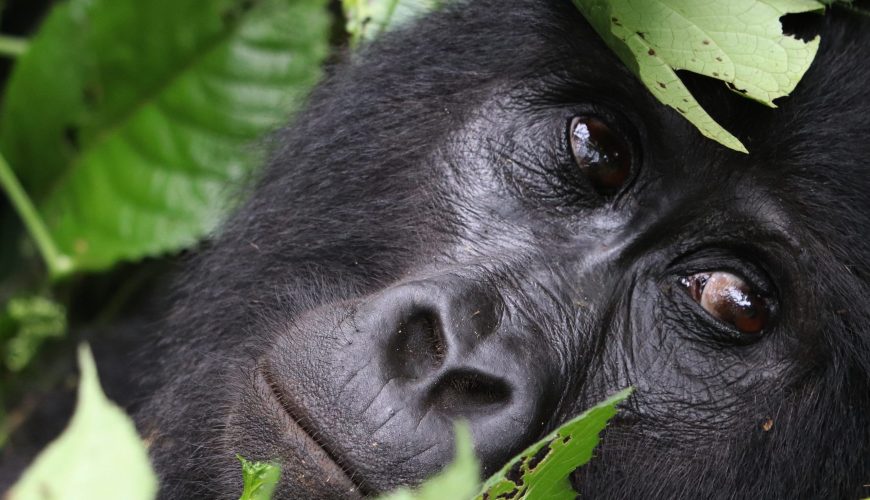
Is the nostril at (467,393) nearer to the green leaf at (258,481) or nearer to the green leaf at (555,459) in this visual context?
the green leaf at (555,459)

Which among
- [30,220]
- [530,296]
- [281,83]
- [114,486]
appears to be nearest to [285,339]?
[530,296]

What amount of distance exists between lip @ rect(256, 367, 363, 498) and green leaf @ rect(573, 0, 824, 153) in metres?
0.92

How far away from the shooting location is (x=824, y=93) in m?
2.03

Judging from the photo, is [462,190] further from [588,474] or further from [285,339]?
[588,474]

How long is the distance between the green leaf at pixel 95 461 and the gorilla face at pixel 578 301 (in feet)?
2.04

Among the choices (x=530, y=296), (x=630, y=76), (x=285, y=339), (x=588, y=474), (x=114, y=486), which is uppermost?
(x=630, y=76)

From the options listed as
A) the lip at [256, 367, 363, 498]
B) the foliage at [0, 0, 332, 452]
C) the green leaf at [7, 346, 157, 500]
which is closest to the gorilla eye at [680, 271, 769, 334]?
the lip at [256, 367, 363, 498]

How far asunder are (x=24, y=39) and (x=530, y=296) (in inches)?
114

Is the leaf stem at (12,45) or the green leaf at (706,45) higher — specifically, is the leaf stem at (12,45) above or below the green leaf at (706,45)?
below

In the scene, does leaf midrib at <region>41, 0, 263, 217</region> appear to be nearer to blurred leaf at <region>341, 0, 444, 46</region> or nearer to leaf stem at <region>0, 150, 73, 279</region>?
leaf stem at <region>0, 150, 73, 279</region>

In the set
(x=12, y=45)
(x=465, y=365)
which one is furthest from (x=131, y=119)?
(x=465, y=365)

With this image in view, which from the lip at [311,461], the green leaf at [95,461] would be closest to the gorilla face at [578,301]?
the lip at [311,461]

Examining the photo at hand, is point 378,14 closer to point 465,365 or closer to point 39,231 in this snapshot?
point 465,365

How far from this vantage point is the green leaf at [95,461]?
3.96 feet
